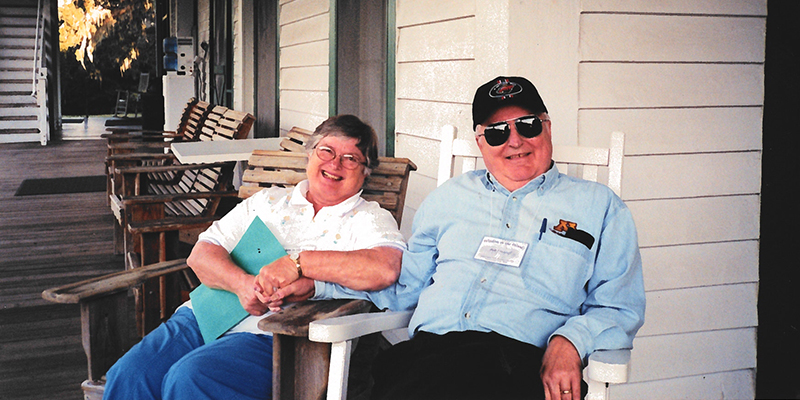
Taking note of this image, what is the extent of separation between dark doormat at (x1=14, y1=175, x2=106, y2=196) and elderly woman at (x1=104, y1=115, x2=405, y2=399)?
6.37m

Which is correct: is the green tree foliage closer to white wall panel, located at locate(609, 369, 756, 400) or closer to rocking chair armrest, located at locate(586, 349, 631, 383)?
white wall panel, located at locate(609, 369, 756, 400)

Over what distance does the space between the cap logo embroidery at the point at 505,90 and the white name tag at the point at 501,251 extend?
0.36 meters

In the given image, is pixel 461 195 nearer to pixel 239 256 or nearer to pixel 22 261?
pixel 239 256

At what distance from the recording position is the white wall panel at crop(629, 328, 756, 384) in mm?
2389

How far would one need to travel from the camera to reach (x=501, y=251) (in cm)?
176

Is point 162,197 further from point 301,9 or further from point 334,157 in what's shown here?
point 301,9

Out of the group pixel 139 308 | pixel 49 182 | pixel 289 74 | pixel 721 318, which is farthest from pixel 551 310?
pixel 49 182

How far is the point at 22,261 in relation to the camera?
15.8 ft

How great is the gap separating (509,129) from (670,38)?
33.2 inches

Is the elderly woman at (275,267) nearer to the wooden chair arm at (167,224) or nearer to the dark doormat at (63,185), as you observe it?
the wooden chair arm at (167,224)

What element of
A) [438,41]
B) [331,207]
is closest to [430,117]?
[438,41]

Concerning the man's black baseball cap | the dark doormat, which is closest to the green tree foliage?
the dark doormat

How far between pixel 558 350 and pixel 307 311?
2.00 feet

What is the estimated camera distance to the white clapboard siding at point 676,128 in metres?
2.24
